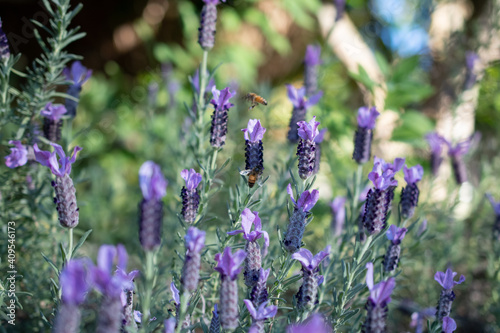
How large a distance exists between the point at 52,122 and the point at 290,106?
2.65 m

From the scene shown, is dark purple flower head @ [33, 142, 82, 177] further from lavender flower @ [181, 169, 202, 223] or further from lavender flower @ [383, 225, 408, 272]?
lavender flower @ [383, 225, 408, 272]

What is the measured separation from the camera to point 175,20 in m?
4.04

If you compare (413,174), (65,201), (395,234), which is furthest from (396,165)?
(65,201)

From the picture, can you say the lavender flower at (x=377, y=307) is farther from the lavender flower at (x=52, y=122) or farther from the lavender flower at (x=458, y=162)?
the lavender flower at (x=458, y=162)


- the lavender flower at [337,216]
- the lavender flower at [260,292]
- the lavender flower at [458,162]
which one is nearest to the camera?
the lavender flower at [260,292]

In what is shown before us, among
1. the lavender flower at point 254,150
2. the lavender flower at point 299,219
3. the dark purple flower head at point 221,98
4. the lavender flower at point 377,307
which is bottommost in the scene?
the lavender flower at point 377,307

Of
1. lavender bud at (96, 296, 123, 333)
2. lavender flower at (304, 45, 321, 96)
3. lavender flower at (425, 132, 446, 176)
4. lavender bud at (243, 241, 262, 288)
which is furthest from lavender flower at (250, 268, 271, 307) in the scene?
lavender flower at (425, 132, 446, 176)

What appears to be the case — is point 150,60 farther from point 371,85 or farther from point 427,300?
point 427,300

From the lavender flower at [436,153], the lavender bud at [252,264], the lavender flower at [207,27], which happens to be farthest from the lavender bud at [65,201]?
the lavender flower at [436,153]

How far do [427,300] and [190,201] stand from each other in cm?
150

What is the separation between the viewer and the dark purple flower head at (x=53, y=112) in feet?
4.74

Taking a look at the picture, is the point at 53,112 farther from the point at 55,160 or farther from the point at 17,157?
the point at 55,160

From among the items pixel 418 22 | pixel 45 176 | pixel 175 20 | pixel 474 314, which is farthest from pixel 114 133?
pixel 474 314

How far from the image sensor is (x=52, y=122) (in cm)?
149
